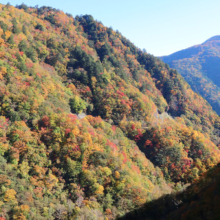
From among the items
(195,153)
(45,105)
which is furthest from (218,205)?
(195,153)

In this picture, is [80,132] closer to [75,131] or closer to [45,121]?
[75,131]

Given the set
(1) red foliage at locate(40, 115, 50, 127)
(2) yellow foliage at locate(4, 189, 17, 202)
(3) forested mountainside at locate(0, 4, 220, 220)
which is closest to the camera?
(2) yellow foliage at locate(4, 189, 17, 202)

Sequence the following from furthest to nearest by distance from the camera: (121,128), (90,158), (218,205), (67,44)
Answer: (67,44) < (121,128) < (90,158) < (218,205)

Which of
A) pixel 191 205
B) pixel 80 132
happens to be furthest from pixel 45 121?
pixel 191 205

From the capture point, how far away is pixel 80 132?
5459cm

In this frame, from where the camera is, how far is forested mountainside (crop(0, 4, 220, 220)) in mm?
41750

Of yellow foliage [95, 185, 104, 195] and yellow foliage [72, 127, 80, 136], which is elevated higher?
yellow foliage [72, 127, 80, 136]

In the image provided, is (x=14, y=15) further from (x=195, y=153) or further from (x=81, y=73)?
(x=195, y=153)

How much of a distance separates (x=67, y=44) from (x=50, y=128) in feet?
241

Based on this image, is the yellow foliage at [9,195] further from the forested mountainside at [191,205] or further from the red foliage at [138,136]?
the red foliage at [138,136]

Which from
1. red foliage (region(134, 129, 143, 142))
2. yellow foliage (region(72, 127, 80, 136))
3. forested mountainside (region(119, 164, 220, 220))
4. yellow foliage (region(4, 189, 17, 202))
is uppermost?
yellow foliage (region(72, 127, 80, 136))

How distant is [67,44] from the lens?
106188 mm

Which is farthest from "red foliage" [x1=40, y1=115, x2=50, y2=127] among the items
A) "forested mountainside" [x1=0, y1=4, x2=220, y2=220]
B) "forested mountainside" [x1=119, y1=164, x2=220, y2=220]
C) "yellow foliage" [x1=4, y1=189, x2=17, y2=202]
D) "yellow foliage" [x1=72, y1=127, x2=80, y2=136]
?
"forested mountainside" [x1=119, y1=164, x2=220, y2=220]

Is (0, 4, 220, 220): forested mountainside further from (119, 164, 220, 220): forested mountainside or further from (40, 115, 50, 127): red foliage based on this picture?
(119, 164, 220, 220): forested mountainside
